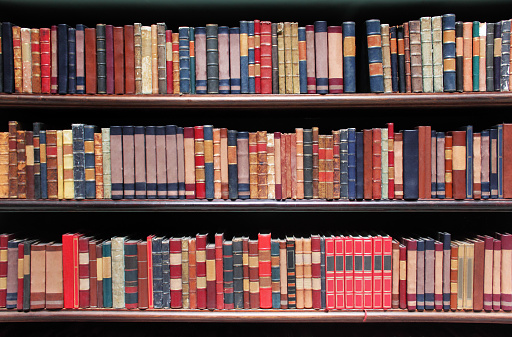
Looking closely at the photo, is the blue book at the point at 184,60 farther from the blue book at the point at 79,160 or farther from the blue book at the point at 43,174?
the blue book at the point at 43,174

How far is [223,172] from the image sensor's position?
4.07ft

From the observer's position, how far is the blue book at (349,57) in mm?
1204

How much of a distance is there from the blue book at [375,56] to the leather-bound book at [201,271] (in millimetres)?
966

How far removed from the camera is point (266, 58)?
122cm

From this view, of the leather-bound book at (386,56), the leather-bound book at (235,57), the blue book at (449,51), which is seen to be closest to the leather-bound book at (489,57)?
the blue book at (449,51)

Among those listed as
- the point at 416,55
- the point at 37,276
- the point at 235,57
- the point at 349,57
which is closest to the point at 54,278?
the point at 37,276

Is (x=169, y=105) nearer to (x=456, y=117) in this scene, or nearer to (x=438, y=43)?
(x=438, y=43)

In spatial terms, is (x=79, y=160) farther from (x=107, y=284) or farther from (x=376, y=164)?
(x=376, y=164)

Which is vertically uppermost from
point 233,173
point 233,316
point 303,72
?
point 303,72

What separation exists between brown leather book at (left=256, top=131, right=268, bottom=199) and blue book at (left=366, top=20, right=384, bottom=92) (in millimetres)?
496

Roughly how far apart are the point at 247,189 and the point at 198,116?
537 millimetres

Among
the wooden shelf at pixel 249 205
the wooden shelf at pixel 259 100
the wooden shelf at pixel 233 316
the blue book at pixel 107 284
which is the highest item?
the wooden shelf at pixel 259 100

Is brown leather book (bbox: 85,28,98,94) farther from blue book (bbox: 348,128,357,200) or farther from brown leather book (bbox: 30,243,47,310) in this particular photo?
blue book (bbox: 348,128,357,200)

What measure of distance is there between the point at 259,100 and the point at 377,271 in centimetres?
87
